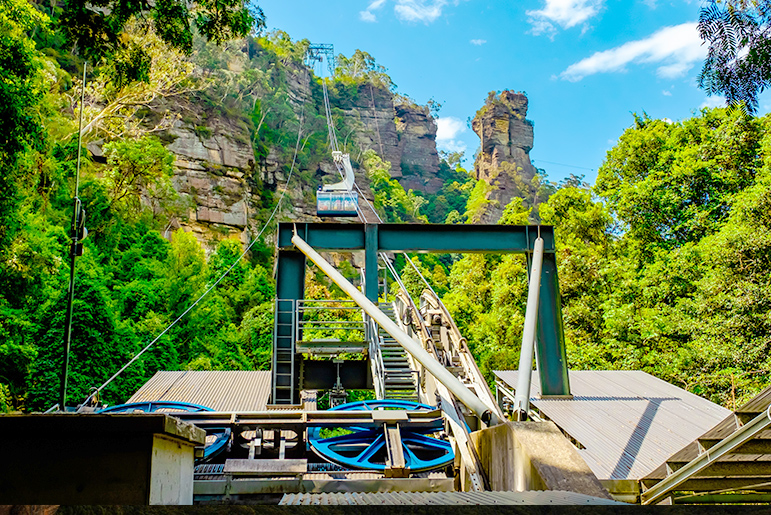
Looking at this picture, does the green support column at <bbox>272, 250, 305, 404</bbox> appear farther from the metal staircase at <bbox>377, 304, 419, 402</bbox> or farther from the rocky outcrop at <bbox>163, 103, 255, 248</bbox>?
the rocky outcrop at <bbox>163, 103, 255, 248</bbox>

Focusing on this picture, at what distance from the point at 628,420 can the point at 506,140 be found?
69.3 meters

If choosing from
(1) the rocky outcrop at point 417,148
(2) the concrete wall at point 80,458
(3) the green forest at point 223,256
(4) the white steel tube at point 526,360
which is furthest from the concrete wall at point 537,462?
(1) the rocky outcrop at point 417,148

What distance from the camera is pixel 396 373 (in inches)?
430

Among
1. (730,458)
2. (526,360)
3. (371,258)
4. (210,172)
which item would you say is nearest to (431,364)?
(526,360)

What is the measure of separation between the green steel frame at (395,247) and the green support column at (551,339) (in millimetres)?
16

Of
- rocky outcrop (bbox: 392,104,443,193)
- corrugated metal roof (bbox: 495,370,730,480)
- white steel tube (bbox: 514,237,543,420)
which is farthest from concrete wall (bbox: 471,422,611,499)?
rocky outcrop (bbox: 392,104,443,193)

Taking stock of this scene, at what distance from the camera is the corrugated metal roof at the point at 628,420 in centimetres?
586

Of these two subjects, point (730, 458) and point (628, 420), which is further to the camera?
point (628, 420)

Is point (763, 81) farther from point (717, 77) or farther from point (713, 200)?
point (713, 200)

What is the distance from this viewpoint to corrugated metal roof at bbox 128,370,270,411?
379 inches

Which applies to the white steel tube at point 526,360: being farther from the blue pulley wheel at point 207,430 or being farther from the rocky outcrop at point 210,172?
the rocky outcrop at point 210,172

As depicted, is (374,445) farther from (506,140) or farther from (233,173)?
(506,140)

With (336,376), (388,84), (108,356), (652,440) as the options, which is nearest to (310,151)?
(388,84)

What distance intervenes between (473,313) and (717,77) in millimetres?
25733
